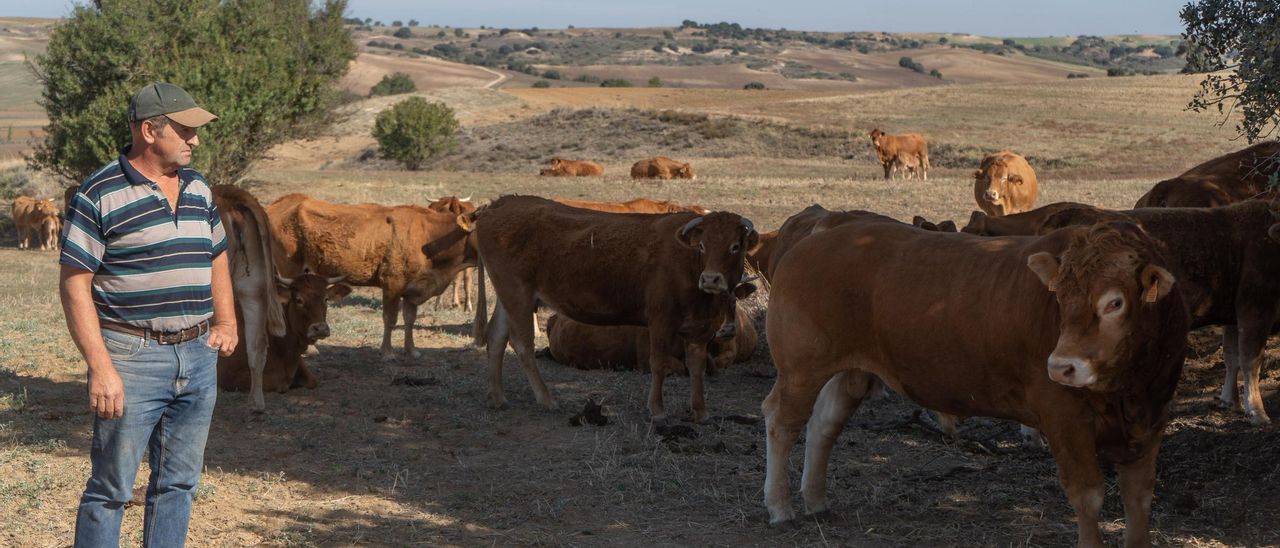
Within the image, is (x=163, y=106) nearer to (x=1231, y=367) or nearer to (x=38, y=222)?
(x=1231, y=367)

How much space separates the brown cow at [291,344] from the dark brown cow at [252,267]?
25.2 inches

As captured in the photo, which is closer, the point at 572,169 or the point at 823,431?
the point at 823,431

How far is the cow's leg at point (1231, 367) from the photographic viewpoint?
8820mm

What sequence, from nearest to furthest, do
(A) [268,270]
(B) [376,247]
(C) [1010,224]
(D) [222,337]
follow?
(D) [222,337] → (A) [268,270] → (C) [1010,224] → (B) [376,247]

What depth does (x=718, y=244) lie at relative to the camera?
31.2 ft

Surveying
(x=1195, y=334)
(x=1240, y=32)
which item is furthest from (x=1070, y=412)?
(x=1195, y=334)

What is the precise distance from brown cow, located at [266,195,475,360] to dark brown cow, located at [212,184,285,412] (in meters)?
3.27

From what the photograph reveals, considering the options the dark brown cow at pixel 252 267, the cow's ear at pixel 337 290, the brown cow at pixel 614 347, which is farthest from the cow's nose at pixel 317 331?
the brown cow at pixel 614 347

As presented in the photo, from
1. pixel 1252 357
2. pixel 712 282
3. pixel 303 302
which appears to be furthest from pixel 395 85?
pixel 1252 357

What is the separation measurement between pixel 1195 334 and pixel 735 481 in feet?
17.2

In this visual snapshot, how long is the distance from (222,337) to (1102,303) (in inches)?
145

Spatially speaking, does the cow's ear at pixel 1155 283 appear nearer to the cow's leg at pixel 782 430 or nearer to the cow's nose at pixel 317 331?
the cow's leg at pixel 782 430

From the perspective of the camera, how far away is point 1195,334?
1073 centimetres

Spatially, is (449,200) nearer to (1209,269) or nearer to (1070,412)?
(1209,269)
